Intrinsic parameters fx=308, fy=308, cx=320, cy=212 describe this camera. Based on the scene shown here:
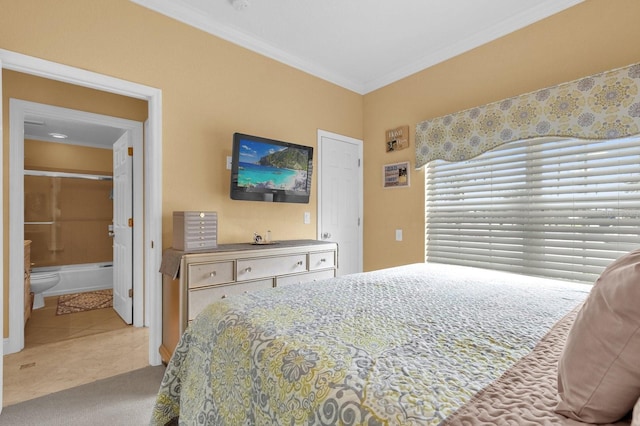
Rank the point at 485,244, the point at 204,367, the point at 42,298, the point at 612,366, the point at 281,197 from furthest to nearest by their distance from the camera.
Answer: the point at 42,298, the point at 281,197, the point at 485,244, the point at 204,367, the point at 612,366

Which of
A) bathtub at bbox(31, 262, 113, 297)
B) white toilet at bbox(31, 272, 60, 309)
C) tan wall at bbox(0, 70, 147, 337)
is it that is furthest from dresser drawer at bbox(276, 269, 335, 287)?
bathtub at bbox(31, 262, 113, 297)

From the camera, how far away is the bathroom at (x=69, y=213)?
4617 mm

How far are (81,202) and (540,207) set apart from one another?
247 inches

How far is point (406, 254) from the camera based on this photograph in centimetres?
338

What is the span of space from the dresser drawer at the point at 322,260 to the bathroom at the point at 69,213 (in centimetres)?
364

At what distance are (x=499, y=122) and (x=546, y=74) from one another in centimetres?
46

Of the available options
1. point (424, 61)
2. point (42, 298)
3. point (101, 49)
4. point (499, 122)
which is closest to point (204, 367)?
point (101, 49)

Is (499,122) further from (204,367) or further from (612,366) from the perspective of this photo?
(204,367)

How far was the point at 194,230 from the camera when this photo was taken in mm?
2262

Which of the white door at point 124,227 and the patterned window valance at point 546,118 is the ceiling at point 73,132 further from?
the patterned window valance at point 546,118

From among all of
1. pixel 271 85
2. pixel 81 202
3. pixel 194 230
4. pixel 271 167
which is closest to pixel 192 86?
pixel 271 85

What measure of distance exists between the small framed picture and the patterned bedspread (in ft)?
6.18

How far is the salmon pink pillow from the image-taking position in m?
0.54

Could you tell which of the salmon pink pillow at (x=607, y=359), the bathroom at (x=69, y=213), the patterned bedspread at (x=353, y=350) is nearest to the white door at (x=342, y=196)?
the patterned bedspread at (x=353, y=350)
